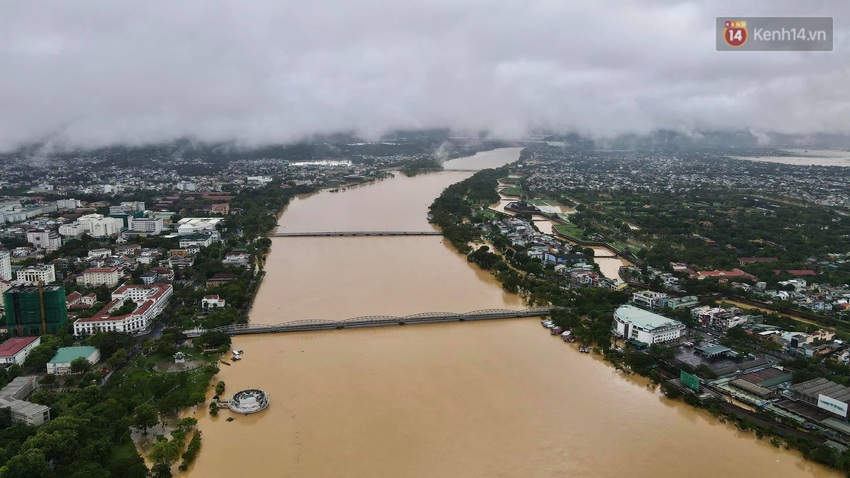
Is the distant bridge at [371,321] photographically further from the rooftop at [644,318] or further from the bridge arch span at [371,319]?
the rooftop at [644,318]

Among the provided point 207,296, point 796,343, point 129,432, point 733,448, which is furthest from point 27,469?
point 796,343

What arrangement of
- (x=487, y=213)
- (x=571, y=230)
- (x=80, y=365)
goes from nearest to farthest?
1. (x=80, y=365)
2. (x=571, y=230)
3. (x=487, y=213)

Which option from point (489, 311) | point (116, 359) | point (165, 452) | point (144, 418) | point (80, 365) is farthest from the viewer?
point (489, 311)

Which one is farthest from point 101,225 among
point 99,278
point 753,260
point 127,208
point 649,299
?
point 753,260

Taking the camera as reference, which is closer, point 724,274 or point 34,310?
point 34,310

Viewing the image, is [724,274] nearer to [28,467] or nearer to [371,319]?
[371,319]

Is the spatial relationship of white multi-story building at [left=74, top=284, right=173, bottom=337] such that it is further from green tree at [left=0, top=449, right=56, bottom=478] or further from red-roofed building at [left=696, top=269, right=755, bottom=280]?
red-roofed building at [left=696, top=269, right=755, bottom=280]

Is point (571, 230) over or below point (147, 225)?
below
